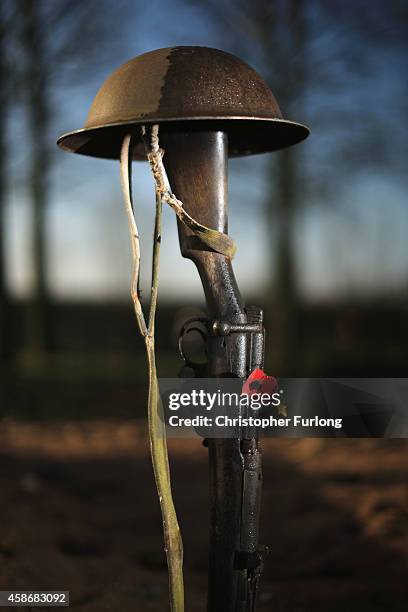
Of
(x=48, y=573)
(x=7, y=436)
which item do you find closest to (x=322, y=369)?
(x=7, y=436)

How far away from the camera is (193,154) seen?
2605 mm

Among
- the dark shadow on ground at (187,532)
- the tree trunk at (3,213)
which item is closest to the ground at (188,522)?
the dark shadow on ground at (187,532)

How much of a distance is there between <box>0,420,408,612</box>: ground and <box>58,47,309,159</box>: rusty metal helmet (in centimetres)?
214

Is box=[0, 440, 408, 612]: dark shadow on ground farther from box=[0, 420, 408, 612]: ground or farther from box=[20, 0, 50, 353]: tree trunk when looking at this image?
box=[20, 0, 50, 353]: tree trunk

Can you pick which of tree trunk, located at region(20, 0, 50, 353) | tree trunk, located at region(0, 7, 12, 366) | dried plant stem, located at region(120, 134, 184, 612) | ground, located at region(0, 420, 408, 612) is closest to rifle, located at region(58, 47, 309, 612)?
dried plant stem, located at region(120, 134, 184, 612)

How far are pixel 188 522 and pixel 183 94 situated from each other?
3.12 m

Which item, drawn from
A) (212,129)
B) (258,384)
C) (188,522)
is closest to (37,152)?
(188,522)

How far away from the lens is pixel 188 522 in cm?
474

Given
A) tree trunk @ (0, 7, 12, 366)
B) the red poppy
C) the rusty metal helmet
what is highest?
tree trunk @ (0, 7, 12, 366)

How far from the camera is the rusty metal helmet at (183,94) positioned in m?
2.43

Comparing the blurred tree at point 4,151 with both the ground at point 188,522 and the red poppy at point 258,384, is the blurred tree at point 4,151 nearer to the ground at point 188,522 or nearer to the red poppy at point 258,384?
the ground at point 188,522

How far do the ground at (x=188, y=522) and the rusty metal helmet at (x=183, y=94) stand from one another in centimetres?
214

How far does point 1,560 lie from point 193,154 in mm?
2252

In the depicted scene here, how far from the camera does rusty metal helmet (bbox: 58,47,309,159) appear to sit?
7.96ft
